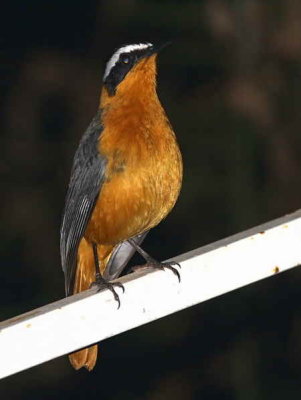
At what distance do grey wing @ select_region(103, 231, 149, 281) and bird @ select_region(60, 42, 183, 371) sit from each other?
0.04 ft

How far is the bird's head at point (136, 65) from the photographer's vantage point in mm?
5285

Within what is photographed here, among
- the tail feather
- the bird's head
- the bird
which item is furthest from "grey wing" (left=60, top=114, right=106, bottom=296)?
the bird's head

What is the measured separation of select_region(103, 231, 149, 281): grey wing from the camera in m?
5.45

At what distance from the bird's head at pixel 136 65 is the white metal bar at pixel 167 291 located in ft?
6.21

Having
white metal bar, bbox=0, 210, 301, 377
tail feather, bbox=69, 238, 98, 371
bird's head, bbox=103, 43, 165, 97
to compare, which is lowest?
white metal bar, bbox=0, 210, 301, 377

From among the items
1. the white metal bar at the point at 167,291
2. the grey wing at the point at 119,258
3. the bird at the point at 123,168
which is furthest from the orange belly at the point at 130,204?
the white metal bar at the point at 167,291

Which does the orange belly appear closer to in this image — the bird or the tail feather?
the bird

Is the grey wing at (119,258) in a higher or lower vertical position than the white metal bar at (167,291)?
higher

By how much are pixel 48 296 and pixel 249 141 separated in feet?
5.44

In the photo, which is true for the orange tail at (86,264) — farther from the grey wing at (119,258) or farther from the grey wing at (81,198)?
the grey wing at (81,198)

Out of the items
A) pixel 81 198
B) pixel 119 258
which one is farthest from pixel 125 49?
pixel 119 258

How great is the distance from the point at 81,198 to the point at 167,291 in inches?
76.4

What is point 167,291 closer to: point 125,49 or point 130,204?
point 130,204

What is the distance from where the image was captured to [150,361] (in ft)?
25.6
